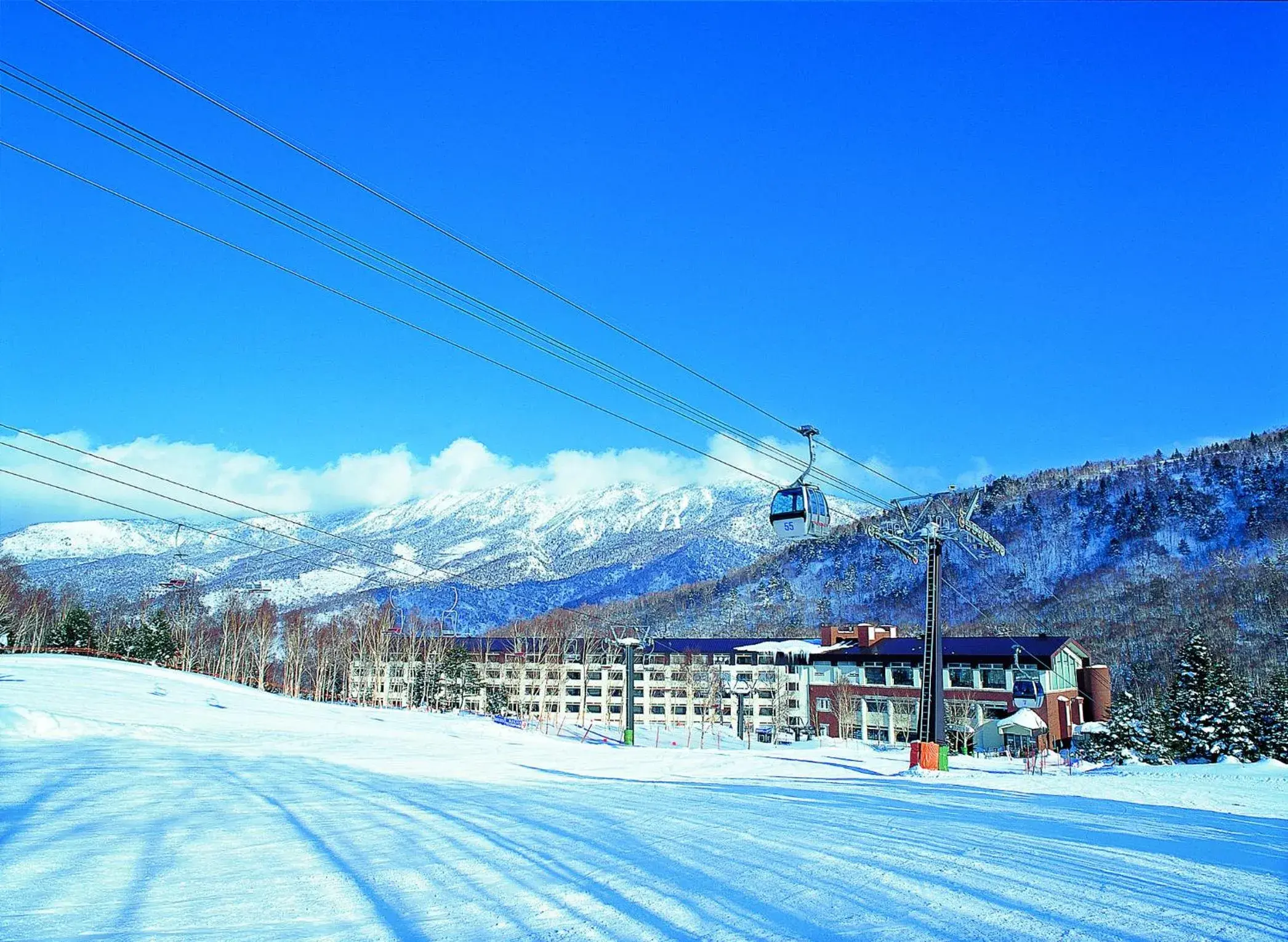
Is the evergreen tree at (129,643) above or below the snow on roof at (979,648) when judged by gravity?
below

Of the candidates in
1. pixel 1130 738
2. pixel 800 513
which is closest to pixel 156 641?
pixel 800 513

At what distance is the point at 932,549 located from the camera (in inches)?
1021

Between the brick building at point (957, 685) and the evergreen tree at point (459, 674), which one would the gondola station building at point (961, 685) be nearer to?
the brick building at point (957, 685)

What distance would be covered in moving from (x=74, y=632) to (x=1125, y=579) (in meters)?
172

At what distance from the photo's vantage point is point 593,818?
11.3m

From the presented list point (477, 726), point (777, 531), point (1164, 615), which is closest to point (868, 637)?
point (477, 726)

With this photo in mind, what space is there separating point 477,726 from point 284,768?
22.6m

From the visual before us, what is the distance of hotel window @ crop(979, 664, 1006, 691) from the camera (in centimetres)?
6631

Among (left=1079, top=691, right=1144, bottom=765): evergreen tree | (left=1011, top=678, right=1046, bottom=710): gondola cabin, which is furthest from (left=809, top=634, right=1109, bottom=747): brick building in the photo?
(left=1079, top=691, right=1144, bottom=765): evergreen tree

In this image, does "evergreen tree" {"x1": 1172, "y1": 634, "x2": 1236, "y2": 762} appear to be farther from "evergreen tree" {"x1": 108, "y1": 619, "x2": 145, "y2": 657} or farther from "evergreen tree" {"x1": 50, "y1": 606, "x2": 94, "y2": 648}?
"evergreen tree" {"x1": 50, "y1": 606, "x2": 94, "y2": 648}

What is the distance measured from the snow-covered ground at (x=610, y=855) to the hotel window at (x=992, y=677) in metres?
50.2

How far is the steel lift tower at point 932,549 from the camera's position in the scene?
953 inches

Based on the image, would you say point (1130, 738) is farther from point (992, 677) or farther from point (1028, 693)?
point (992, 677)

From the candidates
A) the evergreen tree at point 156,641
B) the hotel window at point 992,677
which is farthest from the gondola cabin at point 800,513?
the evergreen tree at point 156,641
